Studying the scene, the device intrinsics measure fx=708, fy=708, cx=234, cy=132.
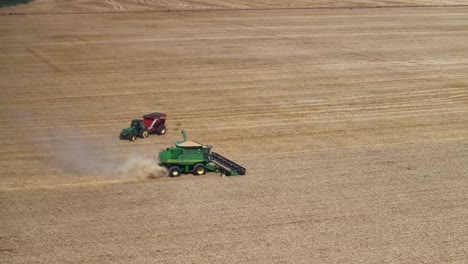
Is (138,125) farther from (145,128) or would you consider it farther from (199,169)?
(199,169)

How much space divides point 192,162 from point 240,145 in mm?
3875

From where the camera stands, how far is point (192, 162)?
20.5m

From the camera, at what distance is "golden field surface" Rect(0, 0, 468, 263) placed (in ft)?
53.4

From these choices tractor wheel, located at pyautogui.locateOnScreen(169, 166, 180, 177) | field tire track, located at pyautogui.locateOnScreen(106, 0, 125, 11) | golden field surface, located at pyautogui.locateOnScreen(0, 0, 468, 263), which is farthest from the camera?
field tire track, located at pyautogui.locateOnScreen(106, 0, 125, 11)

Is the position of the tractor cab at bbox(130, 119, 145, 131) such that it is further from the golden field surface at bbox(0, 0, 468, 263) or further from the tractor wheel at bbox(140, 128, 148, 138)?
the golden field surface at bbox(0, 0, 468, 263)

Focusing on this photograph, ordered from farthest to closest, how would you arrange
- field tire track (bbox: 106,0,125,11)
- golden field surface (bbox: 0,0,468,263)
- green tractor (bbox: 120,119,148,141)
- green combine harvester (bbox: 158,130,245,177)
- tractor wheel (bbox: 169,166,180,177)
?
field tire track (bbox: 106,0,125,11) < green tractor (bbox: 120,119,148,141) < green combine harvester (bbox: 158,130,245,177) < tractor wheel (bbox: 169,166,180,177) < golden field surface (bbox: 0,0,468,263)

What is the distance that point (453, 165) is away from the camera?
2211cm

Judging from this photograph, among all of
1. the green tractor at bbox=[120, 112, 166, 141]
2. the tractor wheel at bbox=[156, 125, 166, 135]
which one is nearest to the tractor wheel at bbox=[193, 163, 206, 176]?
the green tractor at bbox=[120, 112, 166, 141]

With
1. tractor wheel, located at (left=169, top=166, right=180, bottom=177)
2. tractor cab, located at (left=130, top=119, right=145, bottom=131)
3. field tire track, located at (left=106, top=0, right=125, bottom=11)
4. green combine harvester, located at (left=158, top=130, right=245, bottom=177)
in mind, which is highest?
field tire track, located at (left=106, top=0, right=125, bottom=11)

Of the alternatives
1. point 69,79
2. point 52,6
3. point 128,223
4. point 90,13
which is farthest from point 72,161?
point 52,6

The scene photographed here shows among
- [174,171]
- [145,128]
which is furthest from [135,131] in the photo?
[174,171]

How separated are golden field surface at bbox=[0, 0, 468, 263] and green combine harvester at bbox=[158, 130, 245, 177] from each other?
1.00 feet

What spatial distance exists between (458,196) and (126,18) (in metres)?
41.9

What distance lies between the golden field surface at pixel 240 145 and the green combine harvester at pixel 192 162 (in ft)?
1.00
